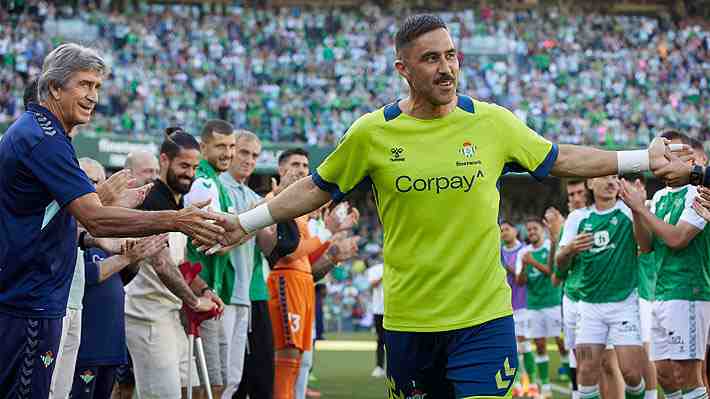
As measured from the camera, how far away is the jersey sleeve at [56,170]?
5223mm

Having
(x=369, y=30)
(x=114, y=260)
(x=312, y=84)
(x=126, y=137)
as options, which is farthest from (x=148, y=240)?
(x=369, y=30)

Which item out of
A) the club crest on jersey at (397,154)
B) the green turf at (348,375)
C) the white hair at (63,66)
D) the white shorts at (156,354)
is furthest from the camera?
the green turf at (348,375)

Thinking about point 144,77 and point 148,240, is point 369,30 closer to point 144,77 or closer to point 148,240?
point 144,77

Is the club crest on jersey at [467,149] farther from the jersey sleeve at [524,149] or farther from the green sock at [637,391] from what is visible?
the green sock at [637,391]

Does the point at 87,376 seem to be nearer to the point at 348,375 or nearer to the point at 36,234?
the point at 36,234

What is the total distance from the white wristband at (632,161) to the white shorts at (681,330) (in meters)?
3.41

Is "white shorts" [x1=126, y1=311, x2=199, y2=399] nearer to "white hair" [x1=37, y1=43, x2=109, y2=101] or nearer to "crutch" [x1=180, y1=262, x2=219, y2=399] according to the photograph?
"crutch" [x1=180, y1=262, x2=219, y2=399]

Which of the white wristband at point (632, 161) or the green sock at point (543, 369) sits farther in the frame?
the green sock at point (543, 369)

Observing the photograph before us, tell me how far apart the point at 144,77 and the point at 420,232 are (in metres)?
29.4

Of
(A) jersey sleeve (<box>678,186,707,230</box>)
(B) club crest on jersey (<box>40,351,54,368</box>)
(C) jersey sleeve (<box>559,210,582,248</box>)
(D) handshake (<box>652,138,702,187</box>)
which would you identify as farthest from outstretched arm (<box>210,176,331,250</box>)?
(C) jersey sleeve (<box>559,210,582,248</box>)

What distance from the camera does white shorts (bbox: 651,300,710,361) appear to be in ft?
28.6

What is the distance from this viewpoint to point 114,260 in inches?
290

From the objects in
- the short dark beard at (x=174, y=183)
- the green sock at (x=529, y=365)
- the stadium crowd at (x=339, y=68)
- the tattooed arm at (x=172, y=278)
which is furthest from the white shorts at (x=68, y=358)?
the stadium crowd at (x=339, y=68)

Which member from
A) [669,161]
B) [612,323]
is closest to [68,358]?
[669,161]
